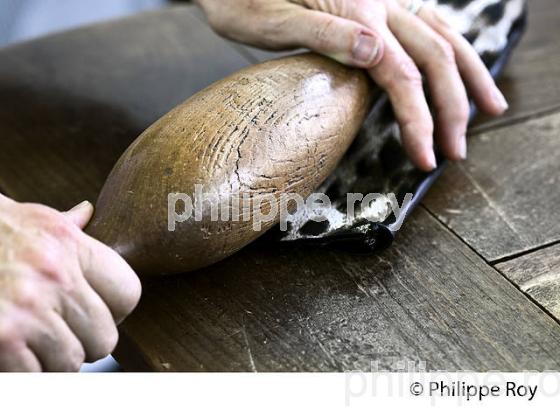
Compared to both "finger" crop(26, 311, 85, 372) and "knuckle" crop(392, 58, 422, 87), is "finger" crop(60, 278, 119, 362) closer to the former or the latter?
"finger" crop(26, 311, 85, 372)

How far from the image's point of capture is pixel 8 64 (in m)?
1.03

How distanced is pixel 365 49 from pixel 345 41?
20 mm

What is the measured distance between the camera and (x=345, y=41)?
0.77 m

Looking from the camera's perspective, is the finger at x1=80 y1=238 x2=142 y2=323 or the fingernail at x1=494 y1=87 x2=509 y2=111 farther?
the fingernail at x1=494 y1=87 x2=509 y2=111

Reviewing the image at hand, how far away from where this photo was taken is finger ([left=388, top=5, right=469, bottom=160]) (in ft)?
2.68

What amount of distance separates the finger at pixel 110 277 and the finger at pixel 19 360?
7 centimetres

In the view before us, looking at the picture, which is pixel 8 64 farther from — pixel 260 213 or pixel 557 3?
pixel 557 3

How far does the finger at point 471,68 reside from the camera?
840mm

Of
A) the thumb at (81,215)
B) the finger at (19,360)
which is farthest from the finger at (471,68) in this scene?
the finger at (19,360)

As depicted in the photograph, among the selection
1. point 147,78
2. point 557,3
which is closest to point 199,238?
point 147,78

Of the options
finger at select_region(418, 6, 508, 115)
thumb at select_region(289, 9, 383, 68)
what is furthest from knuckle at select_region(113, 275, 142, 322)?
finger at select_region(418, 6, 508, 115)

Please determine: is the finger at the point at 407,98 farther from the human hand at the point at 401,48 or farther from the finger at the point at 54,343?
the finger at the point at 54,343

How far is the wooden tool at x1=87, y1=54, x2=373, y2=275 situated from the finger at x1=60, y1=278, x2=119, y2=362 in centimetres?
7

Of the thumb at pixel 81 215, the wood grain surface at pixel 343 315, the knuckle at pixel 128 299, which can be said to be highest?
the thumb at pixel 81 215
